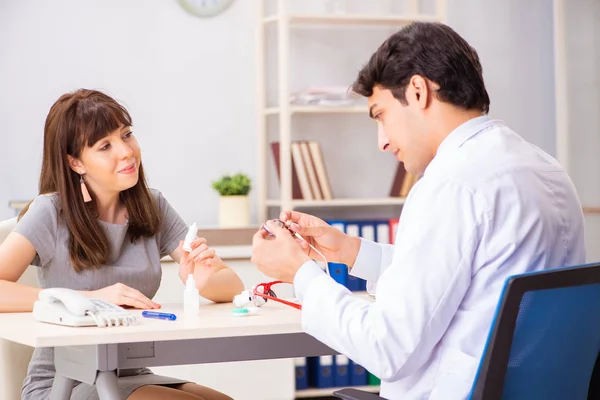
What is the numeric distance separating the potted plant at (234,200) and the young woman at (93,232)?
1.44 meters

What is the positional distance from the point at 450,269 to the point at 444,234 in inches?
2.1

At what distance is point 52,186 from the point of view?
7.79 ft

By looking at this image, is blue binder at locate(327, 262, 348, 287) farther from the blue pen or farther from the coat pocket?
the coat pocket

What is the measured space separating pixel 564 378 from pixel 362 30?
129 inches

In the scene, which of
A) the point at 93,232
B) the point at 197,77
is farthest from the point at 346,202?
the point at 93,232

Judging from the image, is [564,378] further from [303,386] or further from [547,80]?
[547,80]

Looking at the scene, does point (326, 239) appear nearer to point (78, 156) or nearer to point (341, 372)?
point (78, 156)

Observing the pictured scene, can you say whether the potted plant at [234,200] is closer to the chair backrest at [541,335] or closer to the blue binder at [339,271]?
the blue binder at [339,271]

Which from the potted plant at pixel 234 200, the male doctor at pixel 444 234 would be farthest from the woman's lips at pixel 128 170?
the potted plant at pixel 234 200

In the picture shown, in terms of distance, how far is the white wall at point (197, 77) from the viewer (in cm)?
400

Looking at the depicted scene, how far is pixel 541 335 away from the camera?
4.08 ft

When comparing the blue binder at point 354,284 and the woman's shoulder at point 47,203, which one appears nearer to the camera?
the woman's shoulder at point 47,203

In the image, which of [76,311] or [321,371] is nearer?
[76,311]

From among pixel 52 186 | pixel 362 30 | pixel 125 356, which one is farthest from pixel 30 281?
pixel 362 30
